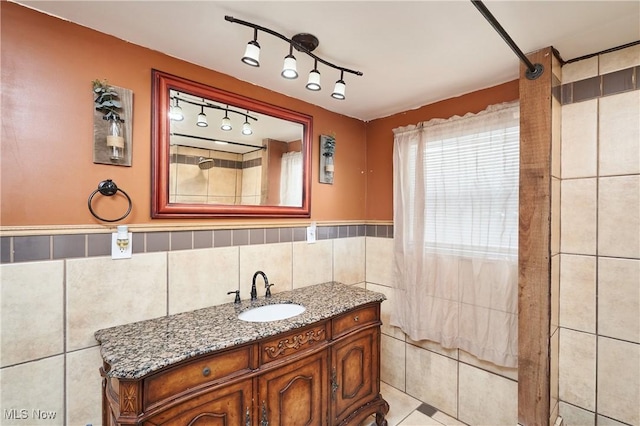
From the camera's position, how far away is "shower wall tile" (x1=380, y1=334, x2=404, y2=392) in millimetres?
2406

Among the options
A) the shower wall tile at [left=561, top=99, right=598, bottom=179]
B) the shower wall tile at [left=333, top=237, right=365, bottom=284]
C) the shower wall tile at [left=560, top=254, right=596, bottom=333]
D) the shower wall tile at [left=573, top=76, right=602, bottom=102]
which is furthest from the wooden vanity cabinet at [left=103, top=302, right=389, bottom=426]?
the shower wall tile at [left=573, top=76, right=602, bottom=102]

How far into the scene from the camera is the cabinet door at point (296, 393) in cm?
142

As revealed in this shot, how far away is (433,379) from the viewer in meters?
2.21

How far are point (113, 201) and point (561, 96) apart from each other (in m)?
2.41

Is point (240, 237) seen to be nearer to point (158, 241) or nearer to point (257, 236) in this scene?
point (257, 236)

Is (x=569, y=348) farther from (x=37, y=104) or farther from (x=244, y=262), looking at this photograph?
(x=37, y=104)

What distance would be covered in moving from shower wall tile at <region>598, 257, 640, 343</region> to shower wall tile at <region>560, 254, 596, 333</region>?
3 centimetres

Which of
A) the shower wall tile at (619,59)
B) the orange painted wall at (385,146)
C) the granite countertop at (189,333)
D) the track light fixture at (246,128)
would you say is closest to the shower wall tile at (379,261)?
the orange painted wall at (385,146)

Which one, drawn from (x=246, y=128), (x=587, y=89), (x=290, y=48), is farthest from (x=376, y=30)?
(x=587, y=89)

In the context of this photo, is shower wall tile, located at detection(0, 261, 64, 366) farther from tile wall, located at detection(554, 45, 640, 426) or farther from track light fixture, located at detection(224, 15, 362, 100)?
tile wall, located at detection(554, 45, 640, 426)

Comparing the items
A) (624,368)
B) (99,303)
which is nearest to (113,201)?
(99,303)

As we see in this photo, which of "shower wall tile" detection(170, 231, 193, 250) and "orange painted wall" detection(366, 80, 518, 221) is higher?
"orange painted wall" detection(366, 80, 518, 221)

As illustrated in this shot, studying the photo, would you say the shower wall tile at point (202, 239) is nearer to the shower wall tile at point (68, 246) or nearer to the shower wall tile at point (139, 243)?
the shower wall tile at point (139, 243)

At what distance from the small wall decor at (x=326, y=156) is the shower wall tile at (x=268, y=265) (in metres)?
0.65
